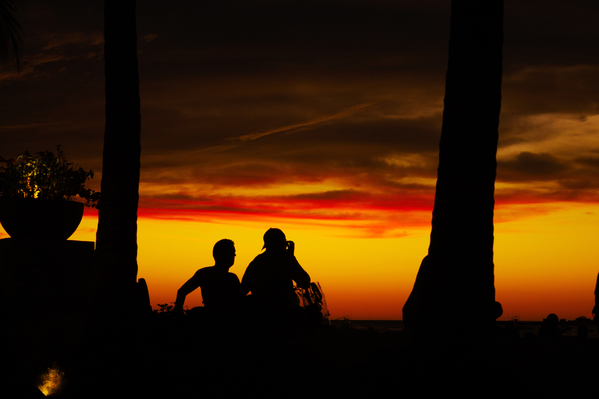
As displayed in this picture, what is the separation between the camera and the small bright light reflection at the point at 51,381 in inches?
320

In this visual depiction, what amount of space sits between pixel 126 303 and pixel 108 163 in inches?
82.9

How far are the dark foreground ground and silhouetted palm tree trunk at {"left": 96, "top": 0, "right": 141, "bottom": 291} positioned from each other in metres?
1.04

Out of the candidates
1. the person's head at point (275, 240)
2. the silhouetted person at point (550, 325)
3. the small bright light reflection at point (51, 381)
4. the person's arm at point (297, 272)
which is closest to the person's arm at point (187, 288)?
the person's head at point (275, 240)

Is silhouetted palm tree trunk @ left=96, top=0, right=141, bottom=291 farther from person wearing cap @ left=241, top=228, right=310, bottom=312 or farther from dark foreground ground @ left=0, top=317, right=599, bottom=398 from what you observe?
person wearing cap @ left=241, top=228, right=310, bottom=312

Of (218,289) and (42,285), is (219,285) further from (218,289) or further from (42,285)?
(42,285)

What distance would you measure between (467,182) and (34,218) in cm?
907

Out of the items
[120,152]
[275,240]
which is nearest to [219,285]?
[275,240]

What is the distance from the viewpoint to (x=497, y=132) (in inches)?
241

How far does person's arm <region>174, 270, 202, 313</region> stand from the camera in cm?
803

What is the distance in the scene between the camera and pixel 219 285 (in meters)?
7.80

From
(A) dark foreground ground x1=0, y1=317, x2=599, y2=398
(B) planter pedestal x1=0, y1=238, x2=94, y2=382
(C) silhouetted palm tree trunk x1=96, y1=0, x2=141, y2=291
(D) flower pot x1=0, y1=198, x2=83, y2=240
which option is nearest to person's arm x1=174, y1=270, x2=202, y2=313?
(A) dark foreground ground x1=0, y1=317, x2=599, y2=398

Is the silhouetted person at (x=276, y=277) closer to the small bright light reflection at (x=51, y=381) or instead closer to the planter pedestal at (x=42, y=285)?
the small bright light reflection at (x=51, y=381)

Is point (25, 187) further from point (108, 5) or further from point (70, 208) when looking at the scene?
point (108, 5)

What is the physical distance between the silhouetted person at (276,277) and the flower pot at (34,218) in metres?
5.67
